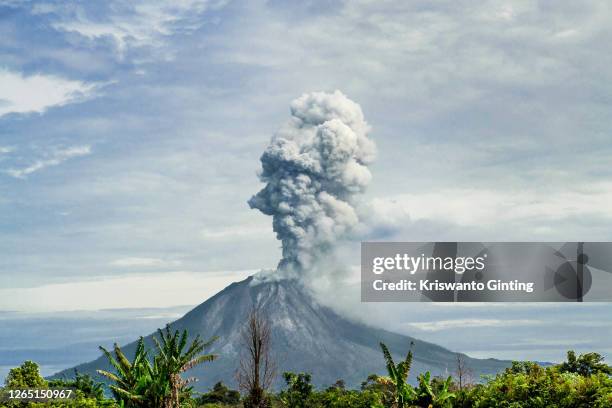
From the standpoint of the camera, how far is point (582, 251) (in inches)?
2211

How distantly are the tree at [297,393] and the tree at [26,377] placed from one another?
21183 millimetres

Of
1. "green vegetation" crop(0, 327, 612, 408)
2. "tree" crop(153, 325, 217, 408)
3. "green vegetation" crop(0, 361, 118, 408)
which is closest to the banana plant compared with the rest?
"green vegetation" crop(0, 327, 612, 408)

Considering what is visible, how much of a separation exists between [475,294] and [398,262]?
16.9 ft

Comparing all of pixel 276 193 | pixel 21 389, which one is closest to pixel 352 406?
pixel 21 389

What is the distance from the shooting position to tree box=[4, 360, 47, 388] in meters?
52.6

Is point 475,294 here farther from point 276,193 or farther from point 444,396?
point 276,193

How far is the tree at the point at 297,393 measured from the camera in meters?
67.6

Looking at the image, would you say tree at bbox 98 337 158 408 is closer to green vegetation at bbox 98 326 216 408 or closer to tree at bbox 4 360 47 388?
green vegetation at bbox 98 326 216 408

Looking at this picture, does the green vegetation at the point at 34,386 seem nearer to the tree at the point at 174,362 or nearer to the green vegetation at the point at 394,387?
the green vegetation at the point at 394,387

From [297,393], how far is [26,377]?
23818mm

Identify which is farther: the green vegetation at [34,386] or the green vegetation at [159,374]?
the green vegetation at [34,386]

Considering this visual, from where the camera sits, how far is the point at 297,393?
69.2 meters

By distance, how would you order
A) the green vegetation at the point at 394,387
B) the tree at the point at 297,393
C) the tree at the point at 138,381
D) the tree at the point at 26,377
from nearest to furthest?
the green vegetation at the point at 394,387 → the tree at the point at 138,381 → the tree at the point at 26,377 → the tree at the point at 297,393

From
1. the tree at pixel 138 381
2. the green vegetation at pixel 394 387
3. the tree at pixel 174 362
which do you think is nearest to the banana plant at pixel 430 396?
the green vegetation at pixel 394 387
